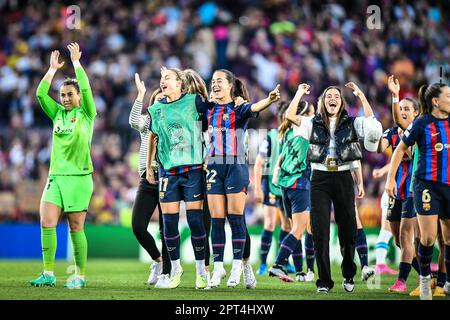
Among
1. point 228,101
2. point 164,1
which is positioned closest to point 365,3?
point 164,1

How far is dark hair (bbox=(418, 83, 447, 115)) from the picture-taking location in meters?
9.14

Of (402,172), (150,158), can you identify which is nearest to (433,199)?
(402,172)

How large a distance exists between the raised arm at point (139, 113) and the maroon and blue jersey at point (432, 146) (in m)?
3.32

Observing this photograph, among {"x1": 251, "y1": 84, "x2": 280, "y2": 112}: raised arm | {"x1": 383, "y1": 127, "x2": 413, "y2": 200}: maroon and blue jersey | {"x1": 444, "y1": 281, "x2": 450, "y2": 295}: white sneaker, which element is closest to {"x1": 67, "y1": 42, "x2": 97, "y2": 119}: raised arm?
{"x1": 251, "y1": 84, "x2": 280, "y2": 112}: raised arm

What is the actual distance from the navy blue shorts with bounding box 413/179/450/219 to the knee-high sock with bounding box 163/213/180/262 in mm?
2704

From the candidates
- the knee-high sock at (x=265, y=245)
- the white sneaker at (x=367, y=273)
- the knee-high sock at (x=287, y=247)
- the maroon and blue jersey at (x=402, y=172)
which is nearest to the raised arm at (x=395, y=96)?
the maroon and blue jersey at (x=402, y=172)

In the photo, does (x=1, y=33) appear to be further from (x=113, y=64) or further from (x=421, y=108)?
(x=421, y=108)

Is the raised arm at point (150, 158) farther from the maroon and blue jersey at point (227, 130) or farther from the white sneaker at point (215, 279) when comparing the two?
the white sneaker at point (215, 279)

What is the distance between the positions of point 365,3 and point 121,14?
21.2 feet

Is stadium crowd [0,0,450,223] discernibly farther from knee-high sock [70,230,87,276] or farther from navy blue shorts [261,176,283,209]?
knee-high sock [70,230,87,276]

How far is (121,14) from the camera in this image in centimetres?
2386

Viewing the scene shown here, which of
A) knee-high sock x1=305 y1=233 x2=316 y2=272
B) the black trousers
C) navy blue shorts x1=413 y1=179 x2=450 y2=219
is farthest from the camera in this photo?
knee-high sock x1=305 y1=233 x2=316 y2=272

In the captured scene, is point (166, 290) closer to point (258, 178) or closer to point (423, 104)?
point (258, 178)

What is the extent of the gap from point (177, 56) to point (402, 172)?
1256 centimetres
